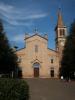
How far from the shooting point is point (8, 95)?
1073cm

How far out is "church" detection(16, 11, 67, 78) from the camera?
8775cm

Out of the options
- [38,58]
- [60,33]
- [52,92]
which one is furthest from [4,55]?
[60,33]

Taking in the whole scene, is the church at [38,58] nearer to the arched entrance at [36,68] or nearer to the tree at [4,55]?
the arched entrance at [36,68]

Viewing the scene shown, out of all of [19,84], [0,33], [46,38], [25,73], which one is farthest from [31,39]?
[19,84]

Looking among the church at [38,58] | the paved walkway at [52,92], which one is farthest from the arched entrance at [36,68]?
the paved walkway at [52,92]

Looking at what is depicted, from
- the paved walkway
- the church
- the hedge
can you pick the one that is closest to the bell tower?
the church

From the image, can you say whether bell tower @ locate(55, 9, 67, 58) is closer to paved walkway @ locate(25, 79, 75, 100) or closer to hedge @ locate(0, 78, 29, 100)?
paved walkway @ locate(25, 79, 75, 100)

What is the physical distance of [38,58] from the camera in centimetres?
8869

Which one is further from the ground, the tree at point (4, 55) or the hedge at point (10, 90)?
the tree at point (4, 55)

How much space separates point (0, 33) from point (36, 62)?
3592cm

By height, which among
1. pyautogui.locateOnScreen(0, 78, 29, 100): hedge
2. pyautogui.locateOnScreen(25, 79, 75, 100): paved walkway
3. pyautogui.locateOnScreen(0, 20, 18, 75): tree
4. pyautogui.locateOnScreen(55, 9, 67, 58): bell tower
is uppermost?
pyautogui.locateOnScreen(55, 9, 67, 58): bell tower

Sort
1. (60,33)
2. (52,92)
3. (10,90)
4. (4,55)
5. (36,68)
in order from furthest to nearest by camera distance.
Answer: (60,33)
(36,68)
(4,55)
(52,92)
(10,90)

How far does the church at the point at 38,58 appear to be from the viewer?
8775 centimetres

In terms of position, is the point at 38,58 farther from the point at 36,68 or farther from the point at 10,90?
the point at 10,90
